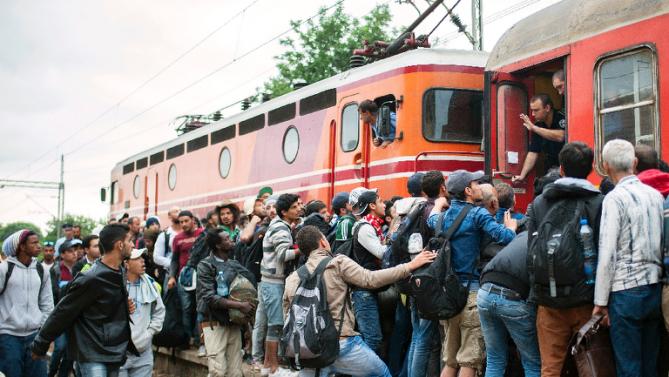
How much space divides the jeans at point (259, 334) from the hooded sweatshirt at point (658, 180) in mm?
4978

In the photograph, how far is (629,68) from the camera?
773 centimetres

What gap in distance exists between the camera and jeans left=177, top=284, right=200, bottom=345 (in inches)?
442

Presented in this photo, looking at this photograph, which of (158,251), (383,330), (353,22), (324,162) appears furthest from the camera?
(353,22)

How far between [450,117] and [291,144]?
4.16m

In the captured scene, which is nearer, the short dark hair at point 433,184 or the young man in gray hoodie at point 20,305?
the short dark hair at point 433,184

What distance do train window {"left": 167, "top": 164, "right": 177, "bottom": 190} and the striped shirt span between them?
1729 centimetres

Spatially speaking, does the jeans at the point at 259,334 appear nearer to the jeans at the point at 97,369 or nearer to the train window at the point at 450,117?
the jeans at the point at 97,369

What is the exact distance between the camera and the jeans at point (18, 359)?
331 inches

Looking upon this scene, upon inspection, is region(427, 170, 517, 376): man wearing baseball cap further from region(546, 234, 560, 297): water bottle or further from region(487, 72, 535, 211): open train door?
region(487, 72, 535, 211): open train door

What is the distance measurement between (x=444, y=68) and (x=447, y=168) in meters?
1.45

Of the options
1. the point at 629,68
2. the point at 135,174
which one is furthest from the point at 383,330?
the point at 135,174

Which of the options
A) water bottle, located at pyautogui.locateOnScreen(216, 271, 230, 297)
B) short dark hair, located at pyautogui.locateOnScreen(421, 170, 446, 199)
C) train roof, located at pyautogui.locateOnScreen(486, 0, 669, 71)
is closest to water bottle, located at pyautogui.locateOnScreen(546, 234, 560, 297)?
short dark hair, located at pyautogui.locateOnScreen(421, 170, 446, 199)

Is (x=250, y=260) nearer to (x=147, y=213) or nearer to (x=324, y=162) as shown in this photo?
(x=324, y=162)

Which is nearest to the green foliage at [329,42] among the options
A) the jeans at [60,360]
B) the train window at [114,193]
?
the train window at [114,193]
